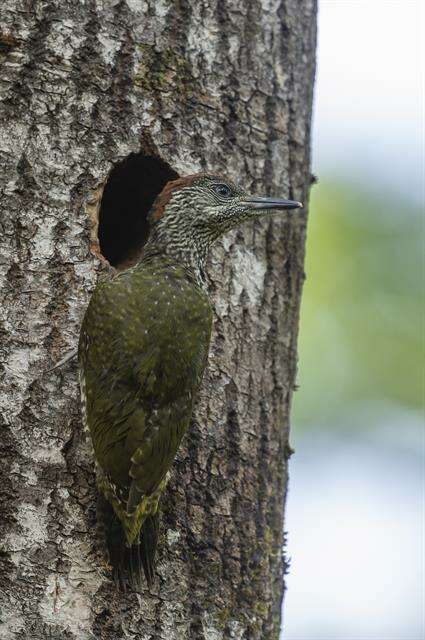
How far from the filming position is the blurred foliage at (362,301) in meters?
8.45

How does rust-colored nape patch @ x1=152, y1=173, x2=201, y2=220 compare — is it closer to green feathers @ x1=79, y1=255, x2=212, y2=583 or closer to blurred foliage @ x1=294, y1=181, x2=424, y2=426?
green feathers @ x1=79, y1=255, x2=212, y2=583

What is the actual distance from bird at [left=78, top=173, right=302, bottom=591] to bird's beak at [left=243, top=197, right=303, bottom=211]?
18.3 inches

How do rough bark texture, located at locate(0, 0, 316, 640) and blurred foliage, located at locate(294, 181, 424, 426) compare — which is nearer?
rough bark texture, located at locate(0, 0, 316, 640)

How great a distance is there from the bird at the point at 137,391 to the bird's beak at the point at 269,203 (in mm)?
465

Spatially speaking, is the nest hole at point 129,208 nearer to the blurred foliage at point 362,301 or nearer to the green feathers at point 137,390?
the green feathers at point 137,390

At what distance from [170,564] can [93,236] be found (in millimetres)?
1317

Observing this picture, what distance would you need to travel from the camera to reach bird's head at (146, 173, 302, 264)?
473 cm

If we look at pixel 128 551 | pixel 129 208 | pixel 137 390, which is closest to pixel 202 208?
pixel 129 208

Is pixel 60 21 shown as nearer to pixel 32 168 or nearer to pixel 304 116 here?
pixel 32 168

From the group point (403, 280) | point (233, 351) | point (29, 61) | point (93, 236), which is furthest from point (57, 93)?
point (403, 280)

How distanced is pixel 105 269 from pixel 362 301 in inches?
173

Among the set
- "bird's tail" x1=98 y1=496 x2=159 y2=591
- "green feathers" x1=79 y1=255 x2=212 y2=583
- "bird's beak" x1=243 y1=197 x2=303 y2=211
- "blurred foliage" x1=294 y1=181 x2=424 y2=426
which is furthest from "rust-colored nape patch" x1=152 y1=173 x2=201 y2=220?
"blurred foliage" x1=294 y1=181 x2=424 y2=426

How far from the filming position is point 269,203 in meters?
4.73

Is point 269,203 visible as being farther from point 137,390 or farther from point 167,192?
Result: point 137,390
